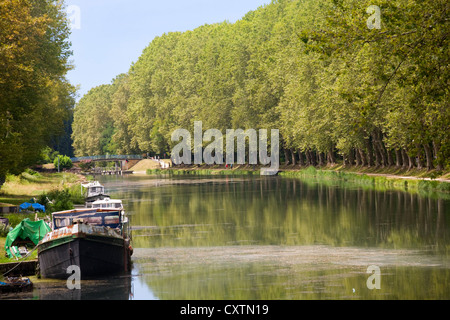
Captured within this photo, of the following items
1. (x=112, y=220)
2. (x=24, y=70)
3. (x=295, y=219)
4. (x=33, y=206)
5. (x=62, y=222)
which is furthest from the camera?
(x=33, y=206)

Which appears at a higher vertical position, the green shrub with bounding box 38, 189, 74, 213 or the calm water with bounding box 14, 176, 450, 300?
the green shrub with bounding box 38, 189, 74, 213

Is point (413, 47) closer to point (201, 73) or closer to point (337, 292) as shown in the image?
point (337, 292)

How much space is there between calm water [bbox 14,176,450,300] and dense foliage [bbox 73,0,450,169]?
490 centimetres

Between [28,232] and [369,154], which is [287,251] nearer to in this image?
[28,232]

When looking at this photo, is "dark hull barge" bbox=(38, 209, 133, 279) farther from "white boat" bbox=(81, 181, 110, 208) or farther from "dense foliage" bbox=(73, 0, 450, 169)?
"white boat" bbox=(81, 181, 110, 208)

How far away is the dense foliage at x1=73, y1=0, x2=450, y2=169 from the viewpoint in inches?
1176

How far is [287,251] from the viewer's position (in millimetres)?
34375

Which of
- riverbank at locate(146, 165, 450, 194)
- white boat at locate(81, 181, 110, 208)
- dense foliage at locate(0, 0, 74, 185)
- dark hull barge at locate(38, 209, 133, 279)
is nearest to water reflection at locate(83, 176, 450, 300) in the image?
dark hull barge at locate(38, 209, 133, 279)

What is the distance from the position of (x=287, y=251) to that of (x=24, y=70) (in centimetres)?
2055

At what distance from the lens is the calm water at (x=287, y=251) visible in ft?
84.5

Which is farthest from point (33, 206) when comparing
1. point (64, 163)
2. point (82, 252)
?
point (64, 163)

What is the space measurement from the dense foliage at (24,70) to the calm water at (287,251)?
10.2 m

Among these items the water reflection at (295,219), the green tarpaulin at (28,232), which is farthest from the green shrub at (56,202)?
the green tarpaulin at (28,232)
